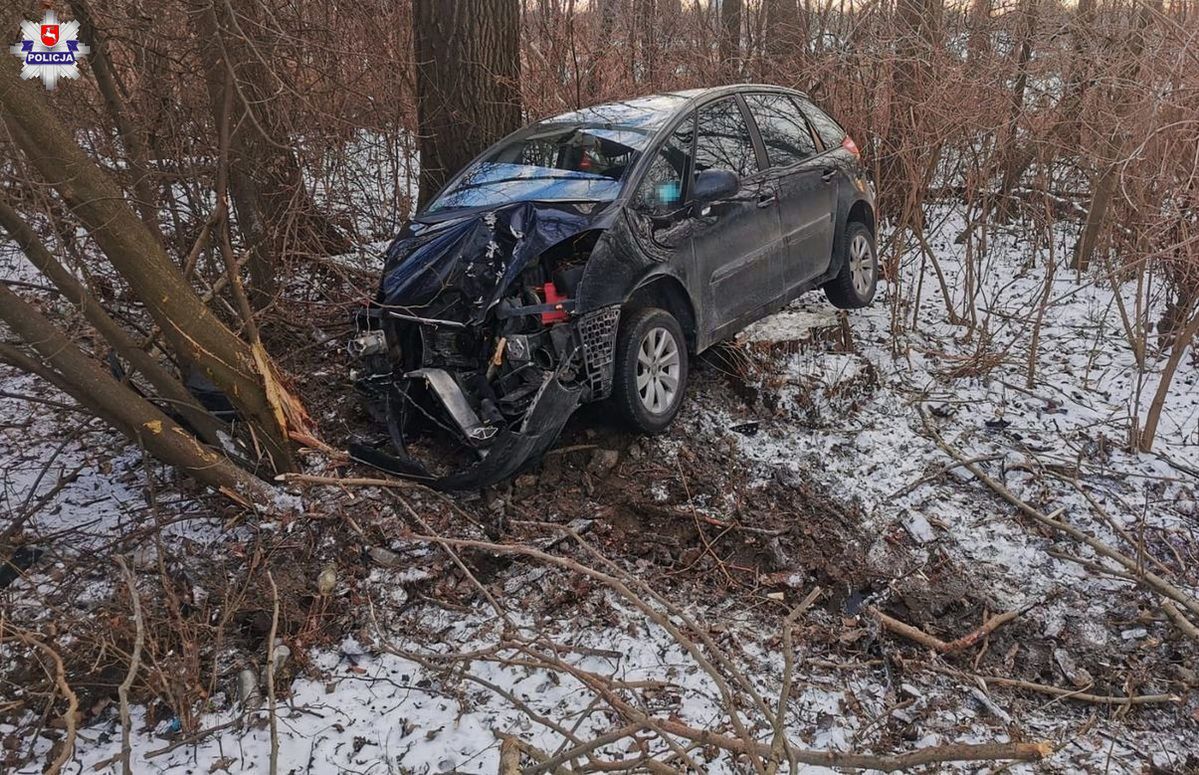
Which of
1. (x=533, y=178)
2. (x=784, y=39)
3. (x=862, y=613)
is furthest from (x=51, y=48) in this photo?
(x=784, y=39)

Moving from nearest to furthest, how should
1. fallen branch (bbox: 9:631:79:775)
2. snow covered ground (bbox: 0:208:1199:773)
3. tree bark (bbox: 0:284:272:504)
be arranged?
1. fallen branch (bbox: 9:631:79:775)
2. snow covered ground (bbox: 0:208:1199:773)
3. tree bark (bbox: 0:284:272:504)

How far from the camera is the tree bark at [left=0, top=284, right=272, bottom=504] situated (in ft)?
11.1

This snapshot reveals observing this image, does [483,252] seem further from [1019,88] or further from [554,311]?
[1019,88]

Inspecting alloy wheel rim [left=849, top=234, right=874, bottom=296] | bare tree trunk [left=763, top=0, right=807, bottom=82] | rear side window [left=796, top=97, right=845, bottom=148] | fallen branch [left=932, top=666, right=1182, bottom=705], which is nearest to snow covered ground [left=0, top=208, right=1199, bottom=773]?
fallen branch [left=932, top=666, right=1182, bottom=705]

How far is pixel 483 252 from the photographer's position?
13.5 ft

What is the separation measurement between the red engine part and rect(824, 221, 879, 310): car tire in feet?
9.91

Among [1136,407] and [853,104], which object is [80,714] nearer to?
[1136,407]

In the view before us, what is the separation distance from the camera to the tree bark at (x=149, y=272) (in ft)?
10.9

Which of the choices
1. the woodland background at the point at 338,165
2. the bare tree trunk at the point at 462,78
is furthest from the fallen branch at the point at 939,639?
the bare tree trunk at the point at 462,78

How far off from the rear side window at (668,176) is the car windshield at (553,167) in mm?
127

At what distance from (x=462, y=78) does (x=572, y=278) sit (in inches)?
114

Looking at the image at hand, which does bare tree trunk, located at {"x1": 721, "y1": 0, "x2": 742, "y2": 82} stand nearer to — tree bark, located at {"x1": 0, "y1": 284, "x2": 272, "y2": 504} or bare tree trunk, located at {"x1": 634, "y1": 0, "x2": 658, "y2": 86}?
bare tree trunk, located at {"x1": 634, "y1": 0, "x2": 658, "y2": 86}

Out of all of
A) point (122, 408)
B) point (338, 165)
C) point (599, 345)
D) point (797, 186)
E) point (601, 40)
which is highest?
point (601, 40)

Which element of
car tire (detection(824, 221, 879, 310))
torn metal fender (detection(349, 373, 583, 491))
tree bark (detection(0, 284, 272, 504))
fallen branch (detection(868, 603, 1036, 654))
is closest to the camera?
fallen branch (detection(868, 603, 1036, 654))
